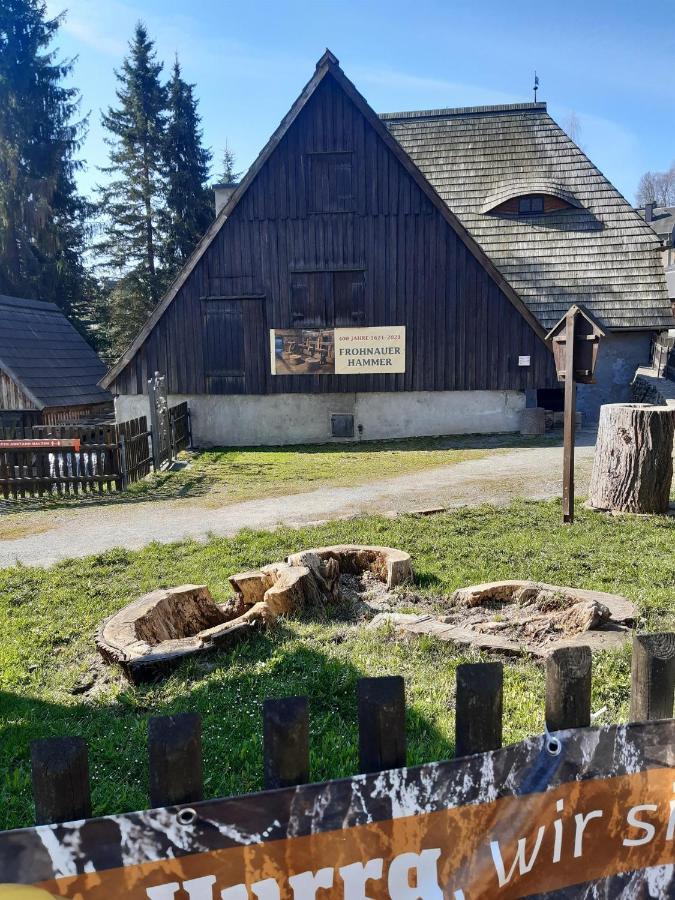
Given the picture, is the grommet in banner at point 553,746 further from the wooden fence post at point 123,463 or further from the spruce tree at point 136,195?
the spruce tree at point 136,195

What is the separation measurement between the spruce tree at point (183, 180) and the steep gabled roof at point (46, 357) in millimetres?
11394

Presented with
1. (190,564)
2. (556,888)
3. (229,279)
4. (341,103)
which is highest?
(341,103)

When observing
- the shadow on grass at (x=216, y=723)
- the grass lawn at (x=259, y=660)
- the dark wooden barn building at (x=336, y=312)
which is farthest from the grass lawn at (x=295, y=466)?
the shadow on grass at (x=216, y=723)

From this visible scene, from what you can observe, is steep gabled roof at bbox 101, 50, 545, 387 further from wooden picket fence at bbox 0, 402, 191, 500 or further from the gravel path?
wooden picket fence at bbox 0, 402, 191, 500

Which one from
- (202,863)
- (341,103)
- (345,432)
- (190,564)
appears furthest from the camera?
(345,432)

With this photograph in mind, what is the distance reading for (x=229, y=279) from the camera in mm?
→ 18484

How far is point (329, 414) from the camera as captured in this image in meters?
19.0

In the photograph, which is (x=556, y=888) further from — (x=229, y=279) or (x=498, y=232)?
(x=498, y=232)

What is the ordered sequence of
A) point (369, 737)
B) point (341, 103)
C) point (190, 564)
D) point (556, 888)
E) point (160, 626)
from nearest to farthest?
point (369, 737)
point (556, 888)
point (160, 626)
point (190, 564)
point (341, 103)

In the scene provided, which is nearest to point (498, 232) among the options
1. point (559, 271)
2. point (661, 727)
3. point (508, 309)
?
point (559, 271)

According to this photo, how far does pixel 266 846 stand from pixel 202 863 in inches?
6.4

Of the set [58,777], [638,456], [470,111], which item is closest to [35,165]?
→ [470,111]

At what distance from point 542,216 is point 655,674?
72.3ft

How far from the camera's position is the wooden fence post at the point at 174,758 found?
166 cm
